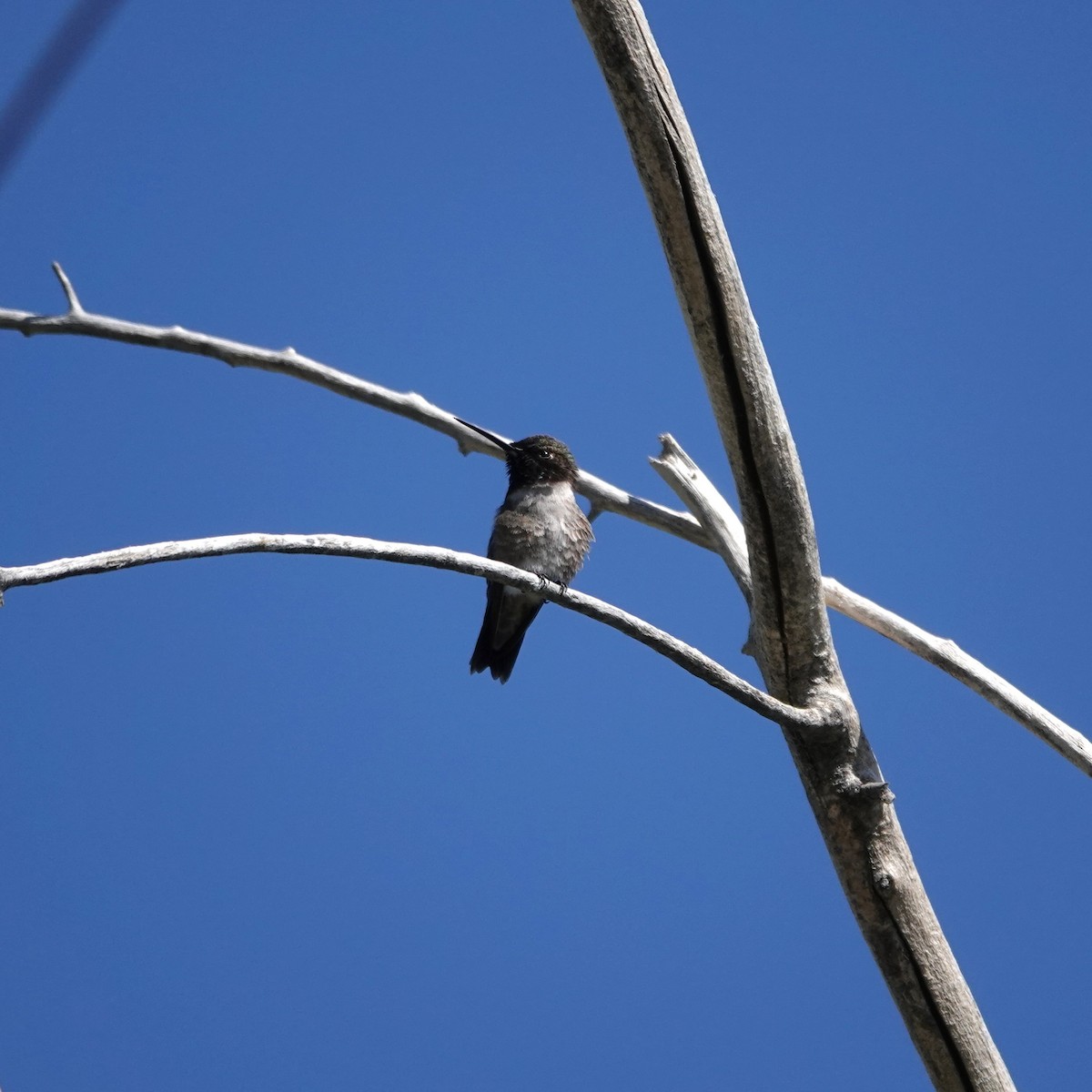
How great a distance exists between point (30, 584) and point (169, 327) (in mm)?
2618

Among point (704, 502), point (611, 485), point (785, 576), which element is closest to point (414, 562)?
point (785, 576)

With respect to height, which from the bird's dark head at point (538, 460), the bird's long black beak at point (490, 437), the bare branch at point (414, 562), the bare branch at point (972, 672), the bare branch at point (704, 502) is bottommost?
the bare branch at point (414, 562)

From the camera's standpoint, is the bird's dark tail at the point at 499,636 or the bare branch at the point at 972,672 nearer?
the bare branch at the point at 972,672

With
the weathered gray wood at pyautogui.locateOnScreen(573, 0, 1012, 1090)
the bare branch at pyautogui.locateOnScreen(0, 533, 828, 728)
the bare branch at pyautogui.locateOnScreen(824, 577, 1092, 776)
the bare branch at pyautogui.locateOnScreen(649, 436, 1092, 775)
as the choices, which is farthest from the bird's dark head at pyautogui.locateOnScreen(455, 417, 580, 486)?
the bare branch at pyautogui.locateOnScreen(0, 533, 828, 728)

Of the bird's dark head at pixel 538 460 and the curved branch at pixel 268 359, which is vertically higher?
the bird's dark head at pixel 538 460

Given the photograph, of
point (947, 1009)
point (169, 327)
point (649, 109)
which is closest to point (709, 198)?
point (649, 109)

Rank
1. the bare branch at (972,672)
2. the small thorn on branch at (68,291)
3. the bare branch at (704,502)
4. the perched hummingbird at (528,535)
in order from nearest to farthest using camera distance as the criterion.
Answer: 1. the bare branch at (972,672)
2. the bare branch at (704,502)
3. the small thorn on branch at (68,291)
4. the perched hummingbird at (528,535)

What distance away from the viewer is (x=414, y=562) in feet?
7.27

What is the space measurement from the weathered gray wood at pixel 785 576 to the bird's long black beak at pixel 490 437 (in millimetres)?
1699

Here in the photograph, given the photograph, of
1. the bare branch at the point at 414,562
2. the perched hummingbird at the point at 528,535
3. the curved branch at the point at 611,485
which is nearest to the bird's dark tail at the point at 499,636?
the perched hummingbird at the point at 528,535

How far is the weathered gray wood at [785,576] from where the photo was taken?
7.97ft

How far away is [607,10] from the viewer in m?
2.37

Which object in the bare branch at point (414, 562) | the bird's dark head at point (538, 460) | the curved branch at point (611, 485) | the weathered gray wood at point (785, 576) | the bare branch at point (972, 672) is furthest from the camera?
the bird's dark head at point (538, 460)

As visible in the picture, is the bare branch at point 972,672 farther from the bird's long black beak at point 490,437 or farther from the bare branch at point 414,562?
the bird's long black beak at point 490,437
